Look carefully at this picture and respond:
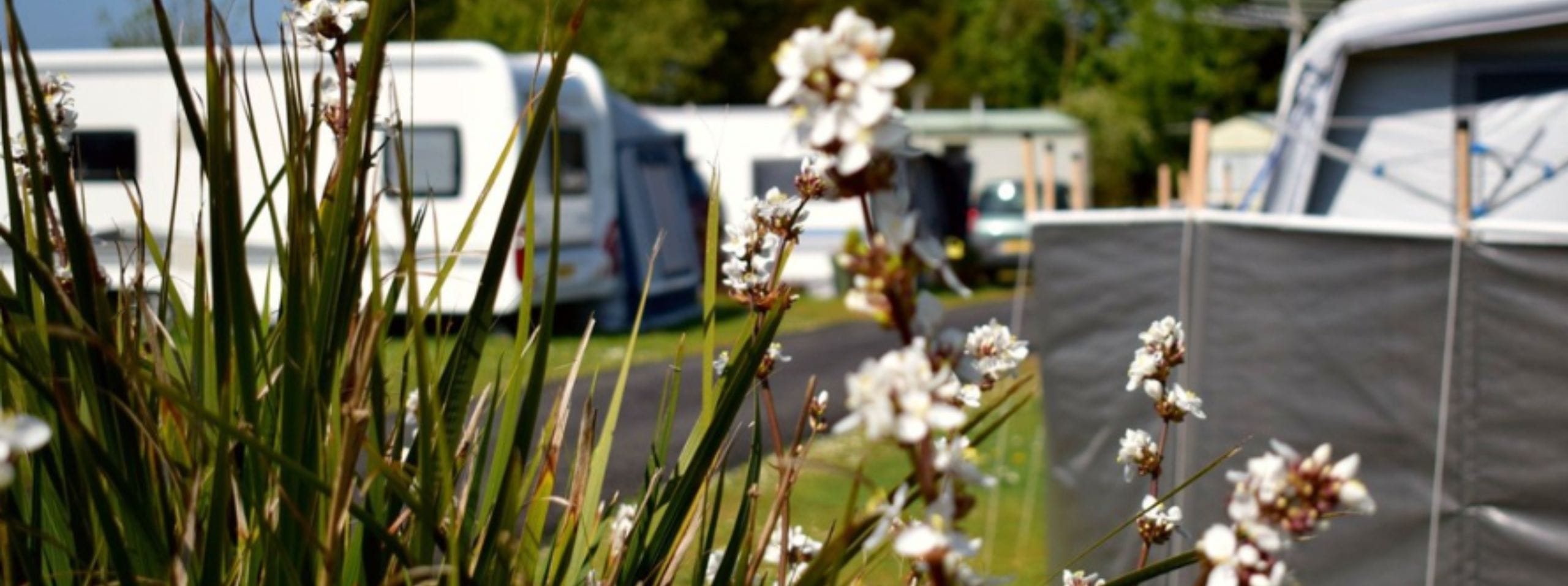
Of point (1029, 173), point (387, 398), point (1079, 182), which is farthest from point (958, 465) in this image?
point (1029, 173)

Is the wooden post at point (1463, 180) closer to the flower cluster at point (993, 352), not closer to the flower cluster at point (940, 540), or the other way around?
the flower cluster at point (993, 352)

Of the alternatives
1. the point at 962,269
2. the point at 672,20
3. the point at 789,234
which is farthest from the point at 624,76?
the point at 789,234

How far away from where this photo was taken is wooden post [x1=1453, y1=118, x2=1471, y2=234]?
4660 millimetres

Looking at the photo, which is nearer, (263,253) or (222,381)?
(222,381)

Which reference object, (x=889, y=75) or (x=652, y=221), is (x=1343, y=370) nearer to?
(x=889, y=75)

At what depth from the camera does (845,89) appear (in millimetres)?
1117

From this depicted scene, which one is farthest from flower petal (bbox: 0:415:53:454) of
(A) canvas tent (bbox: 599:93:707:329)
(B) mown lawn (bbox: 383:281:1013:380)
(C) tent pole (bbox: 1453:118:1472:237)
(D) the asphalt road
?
(A) canvas tent (bbox: 599:93:707:329)

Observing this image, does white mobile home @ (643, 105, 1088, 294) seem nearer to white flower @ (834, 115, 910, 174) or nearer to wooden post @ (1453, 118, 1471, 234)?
wooden post @ (1453, 118, 1471, 234)

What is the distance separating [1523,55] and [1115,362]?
363 centimetres

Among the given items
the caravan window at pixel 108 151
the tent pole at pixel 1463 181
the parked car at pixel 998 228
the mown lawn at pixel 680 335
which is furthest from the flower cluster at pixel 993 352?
the parked car at pixel 998 228

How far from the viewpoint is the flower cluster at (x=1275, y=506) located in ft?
4.09

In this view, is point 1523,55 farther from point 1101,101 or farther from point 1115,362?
point 1101,101

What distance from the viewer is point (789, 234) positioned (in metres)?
1.98

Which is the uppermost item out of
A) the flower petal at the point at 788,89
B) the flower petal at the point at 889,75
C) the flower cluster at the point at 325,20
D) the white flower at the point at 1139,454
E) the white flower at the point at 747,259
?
the flower cluster at the point at 325,20
